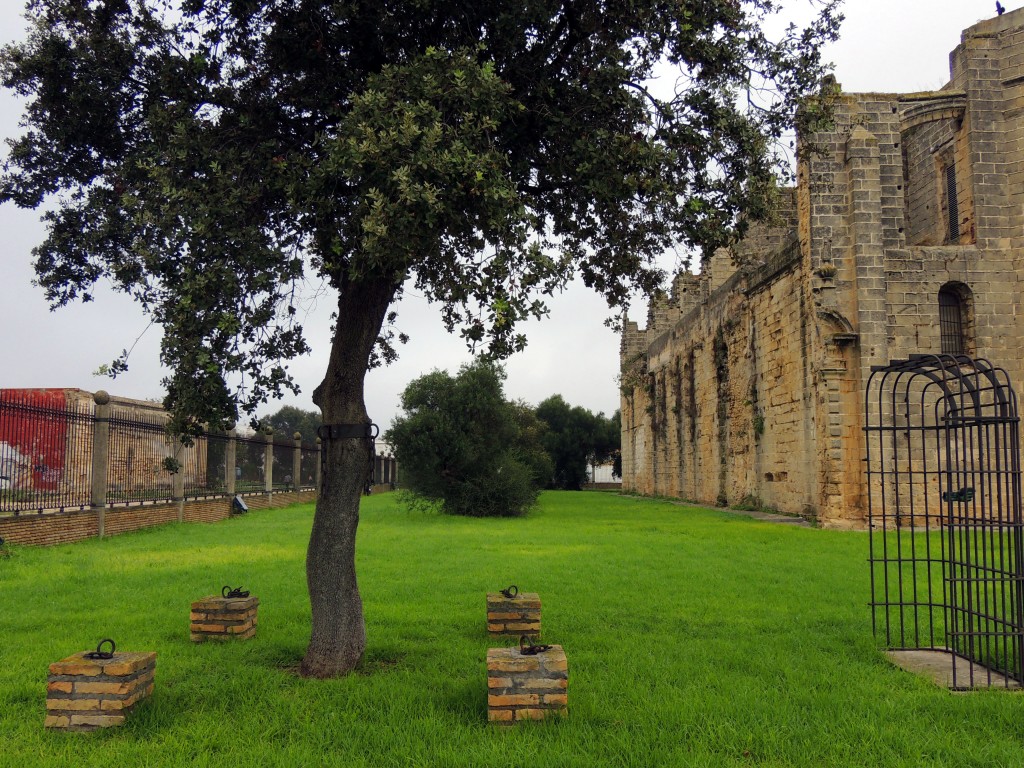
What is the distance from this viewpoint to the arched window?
55.2ft

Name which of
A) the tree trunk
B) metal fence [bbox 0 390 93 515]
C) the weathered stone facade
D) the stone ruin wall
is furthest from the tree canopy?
the weathered stone facade

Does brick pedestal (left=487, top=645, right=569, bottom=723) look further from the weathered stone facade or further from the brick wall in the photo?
the weathered stone facade

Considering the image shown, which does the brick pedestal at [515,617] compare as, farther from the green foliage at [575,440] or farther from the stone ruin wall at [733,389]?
the green foliage at [575,440]

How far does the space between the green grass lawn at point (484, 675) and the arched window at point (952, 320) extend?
8.06 metres

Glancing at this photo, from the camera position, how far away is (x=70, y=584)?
9.59 metres

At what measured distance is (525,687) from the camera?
4668 mm

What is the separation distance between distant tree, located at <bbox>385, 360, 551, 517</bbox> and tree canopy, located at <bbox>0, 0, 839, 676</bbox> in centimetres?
1611

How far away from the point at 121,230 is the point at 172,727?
136 inches

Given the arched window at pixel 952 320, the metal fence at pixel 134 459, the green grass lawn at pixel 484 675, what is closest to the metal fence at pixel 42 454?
the metal fence at pixel 134 459

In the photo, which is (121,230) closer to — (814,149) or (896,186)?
(814,149)

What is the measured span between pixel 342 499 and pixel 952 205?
18.4 meters

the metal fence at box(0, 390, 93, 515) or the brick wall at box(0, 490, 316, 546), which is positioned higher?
the metal fence at box(0, 390, 93, 515)

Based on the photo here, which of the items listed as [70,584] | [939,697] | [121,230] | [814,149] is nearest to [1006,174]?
[814,149]

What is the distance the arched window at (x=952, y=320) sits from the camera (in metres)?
16.8
